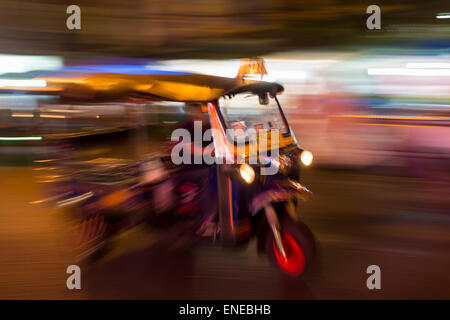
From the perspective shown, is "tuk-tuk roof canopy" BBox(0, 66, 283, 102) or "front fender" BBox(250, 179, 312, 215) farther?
"tuk-tuk roof canopy" BBox(0, 66, 283, 102)

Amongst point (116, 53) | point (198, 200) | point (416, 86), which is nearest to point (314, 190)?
point (416, 86)

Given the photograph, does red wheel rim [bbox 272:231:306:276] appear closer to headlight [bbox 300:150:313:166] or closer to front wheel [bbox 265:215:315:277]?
front wheel [bbox 265:215:315:277]

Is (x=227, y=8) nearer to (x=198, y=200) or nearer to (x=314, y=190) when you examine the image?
(x=314, y=190)

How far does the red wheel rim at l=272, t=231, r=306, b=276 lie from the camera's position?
9.06 ft

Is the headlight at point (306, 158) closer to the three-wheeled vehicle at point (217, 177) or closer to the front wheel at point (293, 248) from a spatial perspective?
the three-wheeled vehicle at point (217, 177)

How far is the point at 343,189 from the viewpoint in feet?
17.9

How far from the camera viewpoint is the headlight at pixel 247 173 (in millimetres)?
2744

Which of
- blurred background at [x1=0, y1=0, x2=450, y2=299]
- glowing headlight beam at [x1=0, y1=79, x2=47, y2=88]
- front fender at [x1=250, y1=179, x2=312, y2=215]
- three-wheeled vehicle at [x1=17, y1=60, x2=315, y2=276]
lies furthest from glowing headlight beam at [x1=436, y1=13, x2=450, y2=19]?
glowing headlight beam at [x1=0, y1=79, x2=47, y2=88]

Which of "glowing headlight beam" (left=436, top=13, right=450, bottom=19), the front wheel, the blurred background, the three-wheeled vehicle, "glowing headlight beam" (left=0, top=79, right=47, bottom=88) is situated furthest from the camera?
"glowing headlight beam" (left=0, top=79, right=47, bottom=88)

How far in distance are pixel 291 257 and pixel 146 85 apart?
1809mm

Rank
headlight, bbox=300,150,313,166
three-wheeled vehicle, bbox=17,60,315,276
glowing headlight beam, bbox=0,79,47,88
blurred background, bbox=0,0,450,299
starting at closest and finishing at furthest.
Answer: three-wheeled vehicle, bbox=17,60,315,276
blurred background, bbox=0,0,450,299
headlight, bbox=300,150,313,166
glowing headlight beam, bbox=0,79,47,88

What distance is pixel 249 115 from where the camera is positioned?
3.23m

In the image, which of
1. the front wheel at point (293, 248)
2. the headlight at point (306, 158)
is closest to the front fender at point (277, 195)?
the front wheel at point (293, 248)
